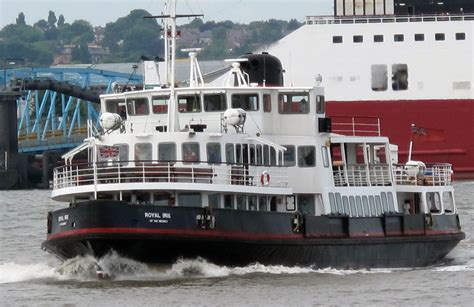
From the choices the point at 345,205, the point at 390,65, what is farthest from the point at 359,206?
the point at 390,65

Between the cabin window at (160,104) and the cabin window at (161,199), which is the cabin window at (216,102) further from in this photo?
the cabin window at (161,199)

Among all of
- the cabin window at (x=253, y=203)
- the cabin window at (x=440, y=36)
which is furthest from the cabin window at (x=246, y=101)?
the cabin window at (x=440, y=36)

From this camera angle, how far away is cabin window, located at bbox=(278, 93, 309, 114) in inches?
1410

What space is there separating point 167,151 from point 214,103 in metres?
2.23

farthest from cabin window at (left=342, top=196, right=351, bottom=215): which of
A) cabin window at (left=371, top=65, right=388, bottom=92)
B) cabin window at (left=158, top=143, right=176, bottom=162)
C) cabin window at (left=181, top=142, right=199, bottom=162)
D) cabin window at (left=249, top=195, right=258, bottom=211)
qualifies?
cabin window at (left=371, top=65, right=388, bottom=92)

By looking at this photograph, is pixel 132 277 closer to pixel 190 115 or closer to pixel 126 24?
pixel 190 115

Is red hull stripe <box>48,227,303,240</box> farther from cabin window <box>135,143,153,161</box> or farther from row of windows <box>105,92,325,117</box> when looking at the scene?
row of windows <box>105,92,325,117</box>

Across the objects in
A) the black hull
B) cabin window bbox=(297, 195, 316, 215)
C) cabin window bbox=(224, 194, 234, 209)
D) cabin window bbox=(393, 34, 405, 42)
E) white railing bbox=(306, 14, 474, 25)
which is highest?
white railing bbox=(306, 14, 474, 25)

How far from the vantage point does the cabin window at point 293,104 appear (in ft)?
117

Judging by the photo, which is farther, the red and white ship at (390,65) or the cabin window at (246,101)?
the red and white ship at (390,65)

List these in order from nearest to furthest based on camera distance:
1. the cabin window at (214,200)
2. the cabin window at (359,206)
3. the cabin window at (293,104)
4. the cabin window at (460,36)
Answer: the cabin window at (214,200) < the cabin window at (293,104) < the cabin window at (359,206) < the cabin window at (460,36)

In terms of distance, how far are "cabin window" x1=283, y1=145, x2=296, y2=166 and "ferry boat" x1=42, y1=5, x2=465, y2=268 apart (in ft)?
0.07

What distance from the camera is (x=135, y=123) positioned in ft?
118

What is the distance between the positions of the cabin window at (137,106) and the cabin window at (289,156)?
3.02m
